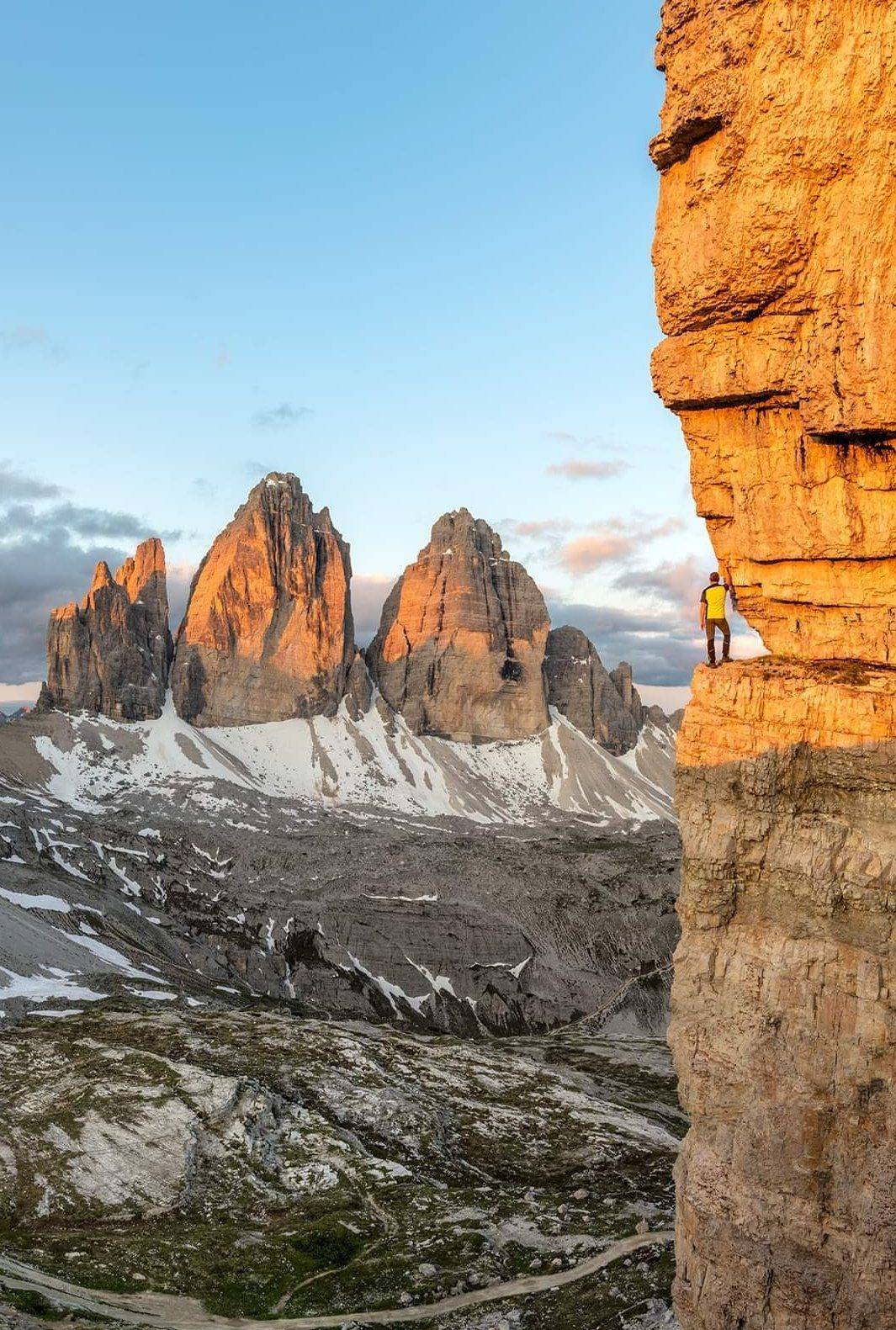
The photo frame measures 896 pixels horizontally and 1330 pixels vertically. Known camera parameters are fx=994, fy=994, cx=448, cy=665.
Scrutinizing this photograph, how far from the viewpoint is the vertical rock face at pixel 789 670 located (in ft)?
50.9

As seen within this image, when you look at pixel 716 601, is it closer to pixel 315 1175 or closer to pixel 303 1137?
pixel 315 1175

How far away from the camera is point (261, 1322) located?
36.0 metres

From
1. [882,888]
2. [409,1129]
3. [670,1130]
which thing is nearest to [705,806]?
[882,888]

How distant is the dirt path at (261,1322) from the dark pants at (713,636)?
26.1 m

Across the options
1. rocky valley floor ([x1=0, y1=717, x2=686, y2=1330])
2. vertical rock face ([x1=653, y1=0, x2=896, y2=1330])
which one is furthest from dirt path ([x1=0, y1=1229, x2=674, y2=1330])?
vertical rock face ([x1=653, y1=0, x2=896, y2=1330])

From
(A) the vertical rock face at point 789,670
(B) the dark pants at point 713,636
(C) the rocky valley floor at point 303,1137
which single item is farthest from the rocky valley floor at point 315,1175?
(B) the dark pants at point 713,636

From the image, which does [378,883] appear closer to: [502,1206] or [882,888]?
[502,1206]

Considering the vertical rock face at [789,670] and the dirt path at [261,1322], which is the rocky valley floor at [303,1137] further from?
the vertical rock face at [789,670]

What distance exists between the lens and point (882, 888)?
15898 mm

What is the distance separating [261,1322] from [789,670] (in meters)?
32.7

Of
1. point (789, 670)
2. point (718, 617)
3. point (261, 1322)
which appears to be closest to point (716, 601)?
point (718, 617)

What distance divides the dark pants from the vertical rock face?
636 mm

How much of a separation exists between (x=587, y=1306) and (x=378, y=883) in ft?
450

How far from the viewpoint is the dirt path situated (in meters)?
34.8
